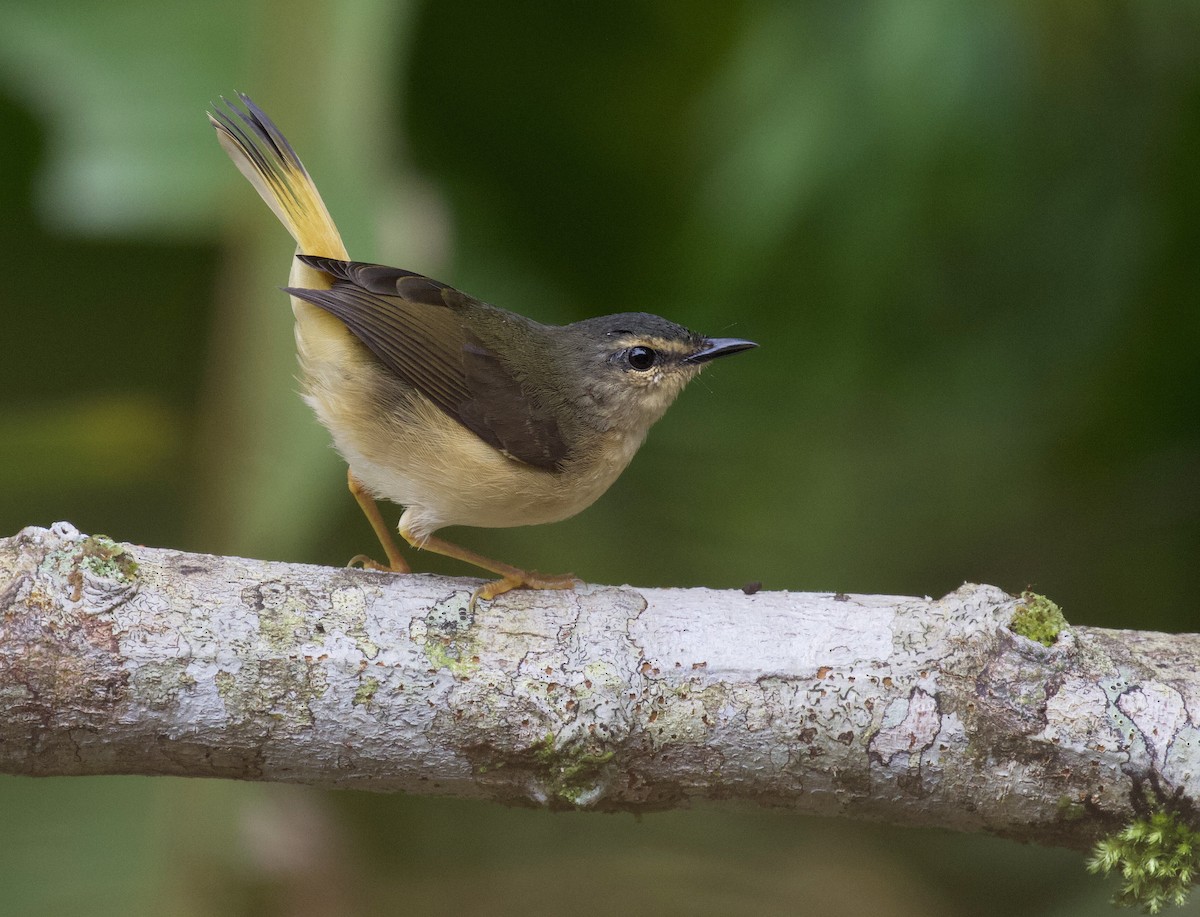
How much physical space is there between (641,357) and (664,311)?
0.67 meters

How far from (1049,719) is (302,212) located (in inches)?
96.9

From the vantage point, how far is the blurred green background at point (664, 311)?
3.76m

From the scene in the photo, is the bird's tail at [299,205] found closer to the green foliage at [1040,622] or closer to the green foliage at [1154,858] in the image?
the green foliage at [1040,622]

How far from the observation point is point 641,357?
143 inches

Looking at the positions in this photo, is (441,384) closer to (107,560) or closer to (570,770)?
(107,560)

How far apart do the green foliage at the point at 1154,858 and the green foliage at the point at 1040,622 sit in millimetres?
409

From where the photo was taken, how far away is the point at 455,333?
3.43 meters

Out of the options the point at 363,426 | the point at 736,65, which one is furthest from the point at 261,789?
the point at 736,65

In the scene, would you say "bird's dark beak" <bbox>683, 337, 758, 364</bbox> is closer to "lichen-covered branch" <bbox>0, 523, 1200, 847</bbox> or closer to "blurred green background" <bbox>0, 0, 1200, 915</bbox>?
"blurred green background" <bbox>0, 0, 1200, 915</bbox>

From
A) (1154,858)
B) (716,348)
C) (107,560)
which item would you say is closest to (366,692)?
(107,560)

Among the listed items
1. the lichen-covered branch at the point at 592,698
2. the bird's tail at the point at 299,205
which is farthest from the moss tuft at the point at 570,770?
the bird's tail at the point at 299,205

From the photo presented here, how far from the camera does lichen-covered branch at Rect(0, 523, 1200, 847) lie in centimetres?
218

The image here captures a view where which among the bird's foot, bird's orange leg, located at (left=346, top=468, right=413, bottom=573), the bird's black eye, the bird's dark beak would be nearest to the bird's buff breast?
bird's orange leg, located at (left=346, top=468, right=413, bottom=573)

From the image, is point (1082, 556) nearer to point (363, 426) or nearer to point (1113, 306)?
point (1113, 306)
